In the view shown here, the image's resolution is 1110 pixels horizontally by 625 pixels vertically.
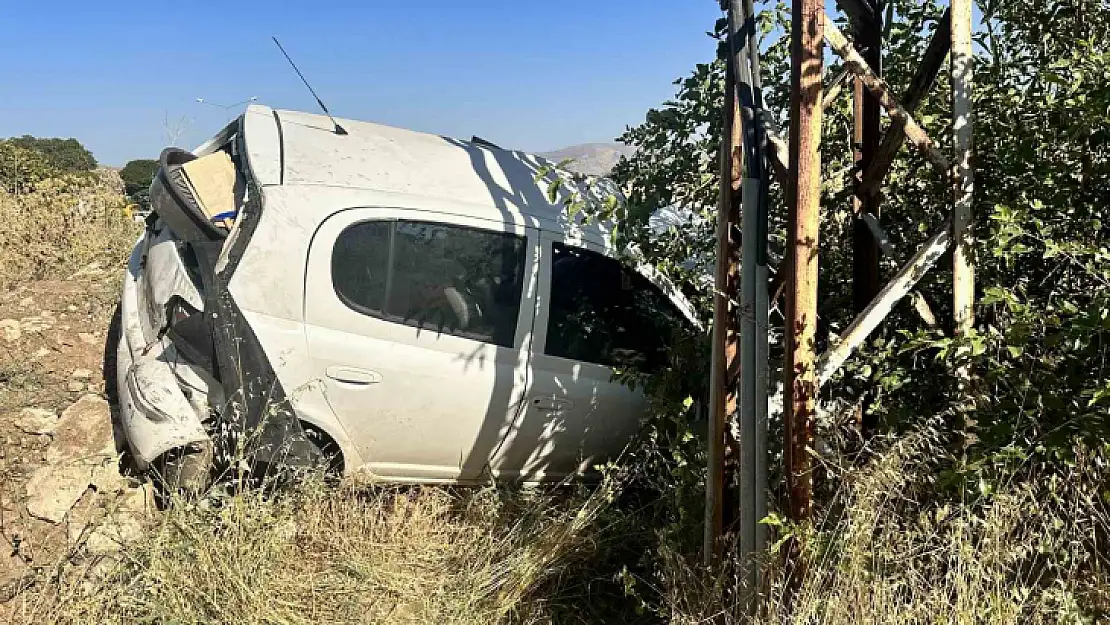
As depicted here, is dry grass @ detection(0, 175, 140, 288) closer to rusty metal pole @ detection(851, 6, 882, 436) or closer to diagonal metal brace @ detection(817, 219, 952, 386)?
rusty metal pole @ detection(851, 6, 882, 436)

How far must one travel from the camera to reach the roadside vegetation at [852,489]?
2.46 meters

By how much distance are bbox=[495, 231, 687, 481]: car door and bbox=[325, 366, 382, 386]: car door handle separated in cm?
70

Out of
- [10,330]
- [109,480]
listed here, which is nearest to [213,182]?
[109,480]

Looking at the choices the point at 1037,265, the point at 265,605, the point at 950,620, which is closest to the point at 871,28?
the point at 1037,265

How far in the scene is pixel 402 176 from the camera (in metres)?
3.73

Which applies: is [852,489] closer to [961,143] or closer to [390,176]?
[961,143]

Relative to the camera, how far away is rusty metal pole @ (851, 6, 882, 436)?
3254 mm

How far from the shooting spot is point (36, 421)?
173 inches

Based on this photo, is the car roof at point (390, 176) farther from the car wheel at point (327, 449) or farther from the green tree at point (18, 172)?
the green tree at point (18, 172)

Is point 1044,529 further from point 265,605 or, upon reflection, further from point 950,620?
point 265,605

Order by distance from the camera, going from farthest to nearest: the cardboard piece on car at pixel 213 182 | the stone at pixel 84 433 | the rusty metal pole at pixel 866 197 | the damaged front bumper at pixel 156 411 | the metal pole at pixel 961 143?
the stone at pixel 84 433 → the cardboard piece on car at pixel 213 182 → the damaged front bumper at pixel 156 411 → the rusty metal pole at pixel 866 197 → the metal pole at pixel 961 143

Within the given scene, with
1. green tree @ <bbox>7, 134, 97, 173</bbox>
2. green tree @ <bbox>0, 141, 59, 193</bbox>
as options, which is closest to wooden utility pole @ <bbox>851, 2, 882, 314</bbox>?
green tree @ <bbox>0, 141, 59, 193</bbox>

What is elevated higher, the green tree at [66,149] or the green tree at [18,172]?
the green tree at [66,149]

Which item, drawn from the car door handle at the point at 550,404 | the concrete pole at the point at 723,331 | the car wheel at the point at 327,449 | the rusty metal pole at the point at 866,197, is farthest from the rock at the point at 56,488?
the rusty metal pole at the point at 866,197
